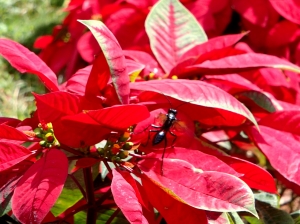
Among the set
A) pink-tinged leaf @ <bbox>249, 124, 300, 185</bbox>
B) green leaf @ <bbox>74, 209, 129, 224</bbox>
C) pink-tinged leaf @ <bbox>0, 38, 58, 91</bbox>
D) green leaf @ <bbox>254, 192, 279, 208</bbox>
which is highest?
pink-tinged leaf @ <bbox>0, 38, 58, 91</bbox>

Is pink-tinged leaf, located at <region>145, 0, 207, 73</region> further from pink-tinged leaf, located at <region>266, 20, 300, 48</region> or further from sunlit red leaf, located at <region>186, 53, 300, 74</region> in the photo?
pink-tinged leaf, located at <region>266, 20, 300, 48</region>

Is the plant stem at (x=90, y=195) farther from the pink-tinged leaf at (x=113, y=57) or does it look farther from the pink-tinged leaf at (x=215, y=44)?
the pink-tinged leaf at (x=215, y=44)

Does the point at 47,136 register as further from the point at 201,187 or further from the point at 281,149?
the point at 281,149

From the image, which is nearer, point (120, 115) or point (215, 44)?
point (120, 115)

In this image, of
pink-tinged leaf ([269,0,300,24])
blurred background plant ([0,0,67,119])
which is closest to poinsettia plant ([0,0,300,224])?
pink-tinged leaf ([269,0,300,24])

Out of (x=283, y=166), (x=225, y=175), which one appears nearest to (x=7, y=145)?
(x=225, y=175)

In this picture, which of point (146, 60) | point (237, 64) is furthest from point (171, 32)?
point (237, 64)

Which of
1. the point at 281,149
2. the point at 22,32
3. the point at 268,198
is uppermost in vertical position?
the point at 281,149
